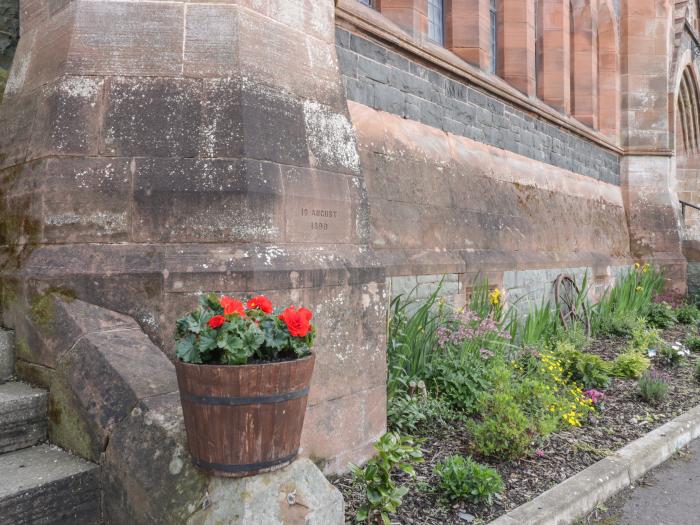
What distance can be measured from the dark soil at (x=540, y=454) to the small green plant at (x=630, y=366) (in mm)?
107

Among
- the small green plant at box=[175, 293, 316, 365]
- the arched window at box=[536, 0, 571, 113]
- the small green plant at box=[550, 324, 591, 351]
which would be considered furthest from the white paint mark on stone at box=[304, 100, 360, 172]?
the arched window at box=[536, 0, 571, 113]

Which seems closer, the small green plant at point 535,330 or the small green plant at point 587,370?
the small green plant at point 587,370

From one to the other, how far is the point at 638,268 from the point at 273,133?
10.1m

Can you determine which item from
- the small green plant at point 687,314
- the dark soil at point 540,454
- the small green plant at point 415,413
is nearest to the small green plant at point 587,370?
the dark soil at point 540,454

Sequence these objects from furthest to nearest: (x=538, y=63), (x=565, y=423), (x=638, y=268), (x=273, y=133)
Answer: (x=638, y=268) → (x=538, y=63) → (x=565, y=423) → (x=273, y=133)

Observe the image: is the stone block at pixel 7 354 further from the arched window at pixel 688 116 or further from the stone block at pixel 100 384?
the arched window at pixel 688 116

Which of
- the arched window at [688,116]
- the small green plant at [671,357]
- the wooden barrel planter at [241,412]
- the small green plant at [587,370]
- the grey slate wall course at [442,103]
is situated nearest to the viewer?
the wooden barrel planter at [241,412]

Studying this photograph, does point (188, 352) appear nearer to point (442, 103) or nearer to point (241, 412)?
point (241, 412)

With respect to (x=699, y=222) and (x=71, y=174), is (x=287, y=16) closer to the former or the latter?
(x=71, y=174)

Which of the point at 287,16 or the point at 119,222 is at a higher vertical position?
the point at 287,16

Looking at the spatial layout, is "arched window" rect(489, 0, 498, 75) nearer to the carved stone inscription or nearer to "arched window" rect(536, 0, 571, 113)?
"arched window" rect(536, 0, 571, 113)

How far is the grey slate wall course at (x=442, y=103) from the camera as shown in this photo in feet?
16.8

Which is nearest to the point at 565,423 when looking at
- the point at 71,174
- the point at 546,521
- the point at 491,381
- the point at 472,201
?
the point at 491,381

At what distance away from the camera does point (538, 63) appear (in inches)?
399
